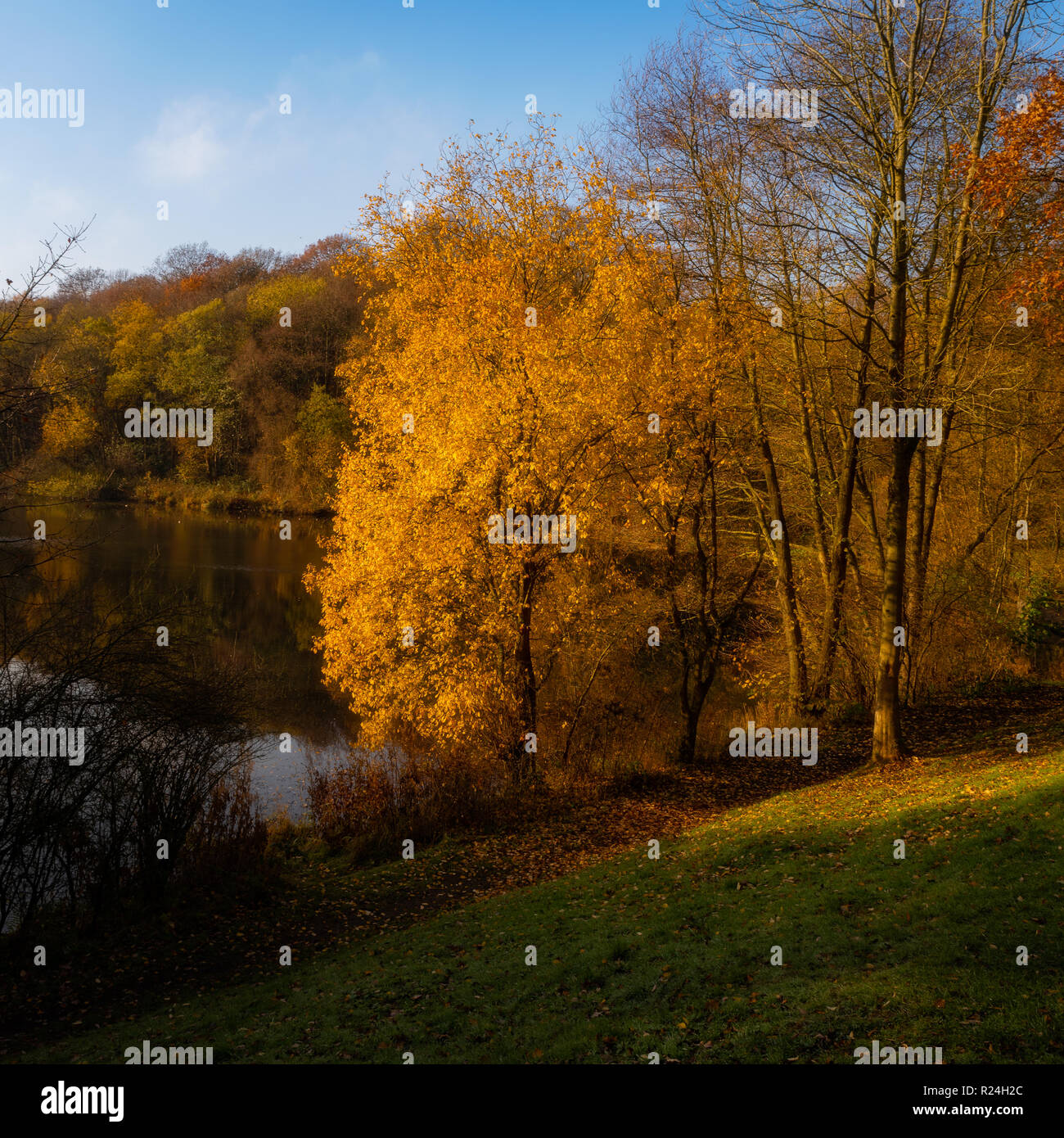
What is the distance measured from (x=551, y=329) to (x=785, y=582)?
819cm

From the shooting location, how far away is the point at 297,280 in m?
73.4

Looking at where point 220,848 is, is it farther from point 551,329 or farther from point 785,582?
point 785,582

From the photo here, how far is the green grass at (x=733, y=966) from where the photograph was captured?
573 cm

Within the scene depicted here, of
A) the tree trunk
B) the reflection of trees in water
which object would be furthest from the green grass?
the reflection of trees in water

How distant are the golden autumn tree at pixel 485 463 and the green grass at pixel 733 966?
6244 millimetres

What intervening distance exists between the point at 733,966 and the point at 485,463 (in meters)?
9.82

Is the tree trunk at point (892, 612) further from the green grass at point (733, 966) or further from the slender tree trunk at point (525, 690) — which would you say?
the slender tree trunk at point (525, 690)

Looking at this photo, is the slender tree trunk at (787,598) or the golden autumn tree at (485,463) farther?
the slender tree trunk at (787,598)

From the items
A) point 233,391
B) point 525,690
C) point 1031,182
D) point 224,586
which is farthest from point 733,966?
point 233,391

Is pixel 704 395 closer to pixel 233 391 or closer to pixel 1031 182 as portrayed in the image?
pixel 1031 182

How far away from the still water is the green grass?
5.44 metres

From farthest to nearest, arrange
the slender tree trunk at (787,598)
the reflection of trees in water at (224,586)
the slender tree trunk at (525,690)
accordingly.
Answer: the slender tree trunk at (787,598) < the slender tree trunk at (525,690) < the reflection of trees in water at (224,586)

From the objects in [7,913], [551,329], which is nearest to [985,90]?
[551,329]

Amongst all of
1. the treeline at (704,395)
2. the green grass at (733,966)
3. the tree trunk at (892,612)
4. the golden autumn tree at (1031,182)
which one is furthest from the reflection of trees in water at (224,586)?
the golden autumn tree at (1031,182)
